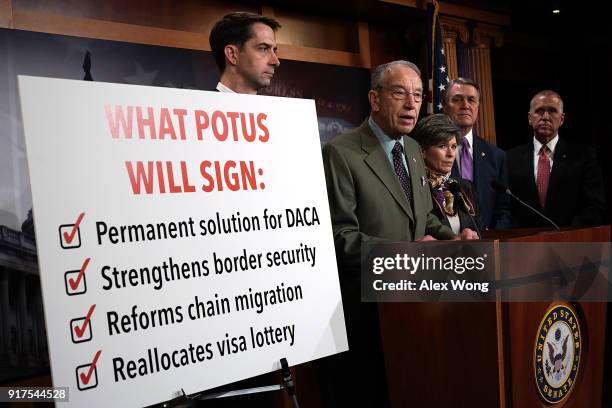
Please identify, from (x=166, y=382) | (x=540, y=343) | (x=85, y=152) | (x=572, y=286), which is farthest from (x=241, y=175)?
(x=572, y=286)

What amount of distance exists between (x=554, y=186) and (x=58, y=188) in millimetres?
3051

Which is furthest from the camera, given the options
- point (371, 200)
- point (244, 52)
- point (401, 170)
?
point (244, 52)

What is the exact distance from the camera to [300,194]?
1.61 metres

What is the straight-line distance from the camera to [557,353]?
1.89 meters

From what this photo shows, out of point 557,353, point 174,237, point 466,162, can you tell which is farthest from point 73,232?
point 466,162

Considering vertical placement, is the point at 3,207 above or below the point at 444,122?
below

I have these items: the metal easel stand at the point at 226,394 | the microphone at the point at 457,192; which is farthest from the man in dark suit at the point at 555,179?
the metal easel stand at the point at 226,394

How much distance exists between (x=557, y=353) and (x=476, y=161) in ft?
4.94

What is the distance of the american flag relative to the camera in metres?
3.90

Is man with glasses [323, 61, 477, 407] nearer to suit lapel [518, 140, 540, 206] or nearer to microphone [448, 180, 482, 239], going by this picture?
microphone [448, 180, 482, 239]

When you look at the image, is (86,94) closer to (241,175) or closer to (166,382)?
(241,175)

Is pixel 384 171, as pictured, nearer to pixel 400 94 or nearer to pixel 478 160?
pixel 400 94

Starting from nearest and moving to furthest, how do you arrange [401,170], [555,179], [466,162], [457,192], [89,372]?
[89,372], [401,170], [457,192], [466,162], [555,179]

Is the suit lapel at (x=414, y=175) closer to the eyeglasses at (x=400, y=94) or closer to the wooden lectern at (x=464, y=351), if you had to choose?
the eyeglasses at (x=400, y=94)
